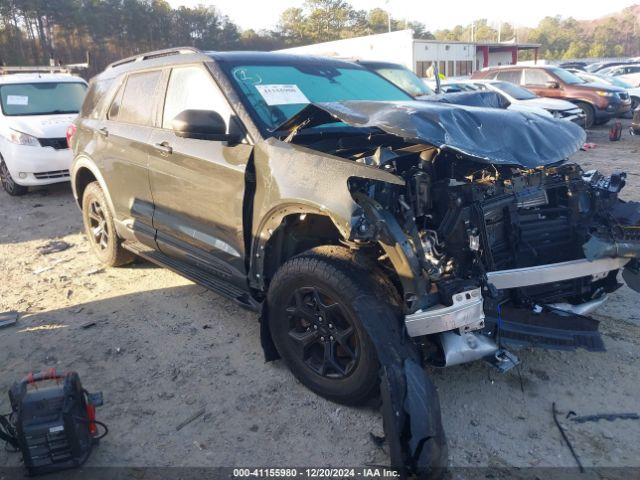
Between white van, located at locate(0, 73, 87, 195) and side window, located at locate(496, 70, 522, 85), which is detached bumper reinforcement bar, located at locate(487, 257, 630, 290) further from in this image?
side window, located at locate(496, 70, 522, 85)

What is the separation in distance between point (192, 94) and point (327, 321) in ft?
6.26

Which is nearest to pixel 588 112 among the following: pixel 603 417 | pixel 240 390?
pixel 603 417

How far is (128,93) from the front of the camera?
14.7ft

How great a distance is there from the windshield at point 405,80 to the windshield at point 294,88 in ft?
20.6

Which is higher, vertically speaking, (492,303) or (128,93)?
(128,93)

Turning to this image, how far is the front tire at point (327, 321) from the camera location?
268 centimetres

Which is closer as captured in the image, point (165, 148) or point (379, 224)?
point (379, 224)

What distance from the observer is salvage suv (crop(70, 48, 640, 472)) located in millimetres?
2596

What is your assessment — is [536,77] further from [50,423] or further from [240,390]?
[50,423]

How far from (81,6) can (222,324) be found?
37.8 metres

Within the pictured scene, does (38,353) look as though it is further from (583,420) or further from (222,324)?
(583,420)

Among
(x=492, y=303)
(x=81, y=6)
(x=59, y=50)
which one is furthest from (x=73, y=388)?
(x=81, y=6)

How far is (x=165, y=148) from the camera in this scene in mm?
3811

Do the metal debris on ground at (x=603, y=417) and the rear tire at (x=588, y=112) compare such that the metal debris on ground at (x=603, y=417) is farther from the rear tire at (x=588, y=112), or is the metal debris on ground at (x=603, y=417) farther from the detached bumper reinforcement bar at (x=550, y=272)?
the rear tire at (x=588, y=112)
